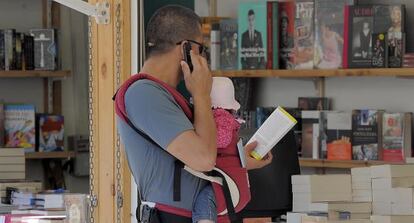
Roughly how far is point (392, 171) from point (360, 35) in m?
1.92

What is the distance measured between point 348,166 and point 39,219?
197 centimetres

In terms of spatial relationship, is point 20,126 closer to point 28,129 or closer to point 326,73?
point 28,129

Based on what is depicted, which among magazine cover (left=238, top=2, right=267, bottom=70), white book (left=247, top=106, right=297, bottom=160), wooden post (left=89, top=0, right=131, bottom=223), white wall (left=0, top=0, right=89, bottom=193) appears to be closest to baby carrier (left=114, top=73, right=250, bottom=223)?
white book (left=247, top=106, right=297, bottom=160)

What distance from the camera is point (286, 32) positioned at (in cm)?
546

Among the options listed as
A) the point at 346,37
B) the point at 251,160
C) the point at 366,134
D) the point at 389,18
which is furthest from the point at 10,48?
the point at 251,160

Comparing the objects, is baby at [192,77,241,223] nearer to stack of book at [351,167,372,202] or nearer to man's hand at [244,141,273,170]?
man's hand at [244,141,273,170]

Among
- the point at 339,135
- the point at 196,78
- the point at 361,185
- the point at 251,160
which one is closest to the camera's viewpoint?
the point at 196,78

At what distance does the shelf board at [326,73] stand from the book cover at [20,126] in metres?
1.51

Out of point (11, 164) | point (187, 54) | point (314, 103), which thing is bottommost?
point (11, 164)

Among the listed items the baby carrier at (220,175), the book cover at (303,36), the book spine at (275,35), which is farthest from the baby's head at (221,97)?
the book spine at (275,35)

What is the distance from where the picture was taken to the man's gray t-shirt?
2502 millimetres

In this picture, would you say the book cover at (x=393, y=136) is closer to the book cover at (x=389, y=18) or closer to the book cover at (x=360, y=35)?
the book cover at (x=360, y=35)

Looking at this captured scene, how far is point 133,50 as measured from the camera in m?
3.77

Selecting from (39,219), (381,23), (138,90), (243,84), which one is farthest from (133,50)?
(243,84)
